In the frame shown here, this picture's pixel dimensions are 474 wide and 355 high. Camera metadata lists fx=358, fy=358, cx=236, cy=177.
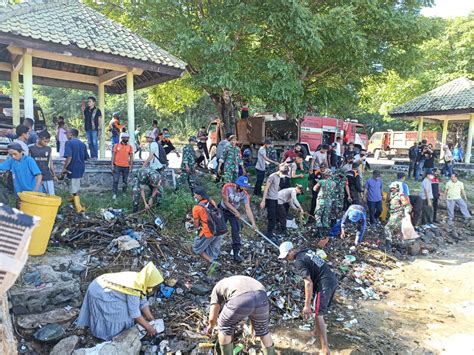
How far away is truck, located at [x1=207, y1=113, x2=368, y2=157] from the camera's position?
13.3m

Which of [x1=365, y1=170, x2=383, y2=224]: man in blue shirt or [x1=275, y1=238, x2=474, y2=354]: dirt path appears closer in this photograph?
[x1=275, y1=238, x2=474, y2=354]: dirt path

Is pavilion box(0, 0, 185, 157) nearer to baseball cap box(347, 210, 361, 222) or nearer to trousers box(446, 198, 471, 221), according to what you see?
baseball cap box(347, 210, 361, 222)

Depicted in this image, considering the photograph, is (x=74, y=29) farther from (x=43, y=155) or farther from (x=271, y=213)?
(x=271, y=213)

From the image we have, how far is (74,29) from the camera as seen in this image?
28.5ft

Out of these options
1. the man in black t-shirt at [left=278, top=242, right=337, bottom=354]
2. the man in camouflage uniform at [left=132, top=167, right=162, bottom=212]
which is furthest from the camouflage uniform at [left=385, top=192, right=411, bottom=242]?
the man in camouflage uniform at [left=132, top=167, right=162, bottom=212]

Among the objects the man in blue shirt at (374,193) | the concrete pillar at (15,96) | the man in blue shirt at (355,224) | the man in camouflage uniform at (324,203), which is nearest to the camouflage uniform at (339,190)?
the man in blue shirt at (355,224)

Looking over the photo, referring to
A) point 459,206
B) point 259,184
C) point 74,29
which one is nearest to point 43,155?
point 74,29

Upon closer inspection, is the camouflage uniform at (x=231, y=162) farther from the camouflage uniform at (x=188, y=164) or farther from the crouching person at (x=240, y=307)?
the crouching person at (x=240, y=307)

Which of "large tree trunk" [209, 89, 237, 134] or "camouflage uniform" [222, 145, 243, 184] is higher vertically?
"large tree trunk" [209, 89, 237, 134]

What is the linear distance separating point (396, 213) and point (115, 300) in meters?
6.99

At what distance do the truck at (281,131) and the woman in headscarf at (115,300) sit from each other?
897 cm

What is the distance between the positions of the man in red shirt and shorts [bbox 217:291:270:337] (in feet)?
16.7

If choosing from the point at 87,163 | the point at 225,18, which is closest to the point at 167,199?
the point at 87,163

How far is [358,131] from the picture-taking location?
68.3 feet
